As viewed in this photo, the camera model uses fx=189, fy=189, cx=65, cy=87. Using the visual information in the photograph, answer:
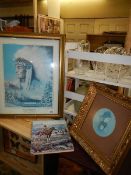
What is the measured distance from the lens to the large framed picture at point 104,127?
75cm

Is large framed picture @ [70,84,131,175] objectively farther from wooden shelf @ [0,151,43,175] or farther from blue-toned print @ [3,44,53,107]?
wooden shelf @ [0,151,43,175]

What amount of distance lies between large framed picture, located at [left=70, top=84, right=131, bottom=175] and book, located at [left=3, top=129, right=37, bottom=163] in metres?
0.47

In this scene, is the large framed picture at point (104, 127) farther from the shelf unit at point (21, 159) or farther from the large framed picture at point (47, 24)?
the large framed picture at point (47, 24)

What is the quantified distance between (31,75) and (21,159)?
2.19 feet

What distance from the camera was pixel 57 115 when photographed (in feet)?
3.72

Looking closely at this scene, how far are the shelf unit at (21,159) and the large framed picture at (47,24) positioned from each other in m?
1.36

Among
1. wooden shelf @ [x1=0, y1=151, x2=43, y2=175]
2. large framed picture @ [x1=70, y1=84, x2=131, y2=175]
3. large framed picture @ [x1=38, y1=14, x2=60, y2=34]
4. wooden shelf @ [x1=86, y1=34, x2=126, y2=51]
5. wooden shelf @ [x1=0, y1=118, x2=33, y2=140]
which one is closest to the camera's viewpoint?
large framed picture @ [x1=70, y1=84, x2=131, y2=175]

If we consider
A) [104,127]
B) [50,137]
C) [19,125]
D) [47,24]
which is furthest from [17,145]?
[47,24]

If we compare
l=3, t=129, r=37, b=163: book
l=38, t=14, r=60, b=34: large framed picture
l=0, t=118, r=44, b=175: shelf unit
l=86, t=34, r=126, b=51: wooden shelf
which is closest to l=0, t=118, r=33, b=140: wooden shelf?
l=0, t=118, r=44, b=175: shelf unit

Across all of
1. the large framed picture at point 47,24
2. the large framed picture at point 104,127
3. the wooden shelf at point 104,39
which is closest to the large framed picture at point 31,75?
the large framed picture at point 104,127

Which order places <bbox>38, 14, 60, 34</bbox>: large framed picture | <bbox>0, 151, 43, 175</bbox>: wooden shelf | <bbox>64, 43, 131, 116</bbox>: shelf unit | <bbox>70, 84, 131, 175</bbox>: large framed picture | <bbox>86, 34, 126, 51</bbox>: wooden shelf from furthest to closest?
1. <bbox>86, 34, 126, 51</bbox>: wooden shelf
2. <bbox>38, 14, 60, 34</bbox>: large framed picture
3. <bbox>0, 151, 43, 175</bbox>: wooden shelf
4. <bbox>64, 43, 131, 116</bbox>: shelf unit
5. <bbox>70, 84, 131, 175</bbox>: large framed picture

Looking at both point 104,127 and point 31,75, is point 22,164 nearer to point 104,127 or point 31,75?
point 31,75

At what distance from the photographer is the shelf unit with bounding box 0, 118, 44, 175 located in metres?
1.03

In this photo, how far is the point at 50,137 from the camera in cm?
98
